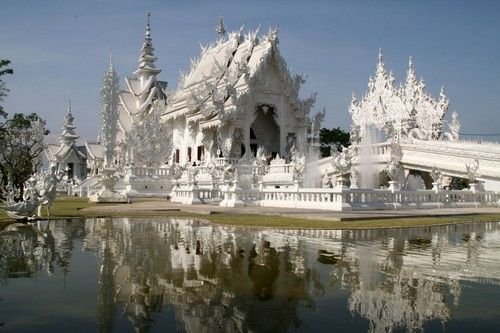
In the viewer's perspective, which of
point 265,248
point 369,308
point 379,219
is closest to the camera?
point 369,308

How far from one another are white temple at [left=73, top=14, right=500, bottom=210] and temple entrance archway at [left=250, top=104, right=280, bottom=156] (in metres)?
0.07

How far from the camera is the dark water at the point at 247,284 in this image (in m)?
4.37

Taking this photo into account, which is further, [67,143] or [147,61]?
[67,143]

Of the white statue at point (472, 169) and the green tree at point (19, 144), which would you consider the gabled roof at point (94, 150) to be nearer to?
the green tree at point (19, 144)

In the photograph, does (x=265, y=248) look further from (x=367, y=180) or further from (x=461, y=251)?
(x=367, y=180)

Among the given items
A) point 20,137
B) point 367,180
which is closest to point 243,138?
point 367,180

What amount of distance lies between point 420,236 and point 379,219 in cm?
379

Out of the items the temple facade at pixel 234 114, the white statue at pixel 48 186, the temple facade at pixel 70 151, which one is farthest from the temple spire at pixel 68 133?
the white statue at pixel 48 186

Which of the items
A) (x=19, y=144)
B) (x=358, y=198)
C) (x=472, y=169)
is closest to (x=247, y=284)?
(x=358, y=198)

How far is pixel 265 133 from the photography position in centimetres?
3759

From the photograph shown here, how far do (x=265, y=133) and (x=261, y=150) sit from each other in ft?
21.0

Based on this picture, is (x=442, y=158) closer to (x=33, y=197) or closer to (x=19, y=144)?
(x=33, y=197)

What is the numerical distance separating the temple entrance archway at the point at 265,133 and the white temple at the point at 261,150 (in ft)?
0.24

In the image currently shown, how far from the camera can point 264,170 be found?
29.9 meters
